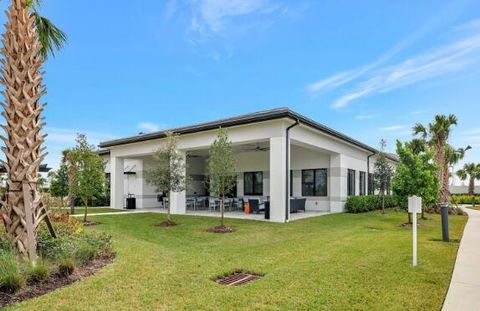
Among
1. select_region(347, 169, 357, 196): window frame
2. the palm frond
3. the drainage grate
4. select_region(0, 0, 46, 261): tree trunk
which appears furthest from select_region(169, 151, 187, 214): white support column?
the drainage grate

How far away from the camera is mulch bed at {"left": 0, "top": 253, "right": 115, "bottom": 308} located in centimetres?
447

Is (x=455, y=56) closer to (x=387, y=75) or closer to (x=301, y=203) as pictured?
(x=387, y=75)

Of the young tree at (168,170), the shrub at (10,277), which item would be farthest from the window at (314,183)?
the shrub at (10,277)

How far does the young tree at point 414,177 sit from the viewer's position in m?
13.6

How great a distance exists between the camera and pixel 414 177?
→ 13.7m

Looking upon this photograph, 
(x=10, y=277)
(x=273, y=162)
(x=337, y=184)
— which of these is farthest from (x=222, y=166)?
(x=337, y=184)

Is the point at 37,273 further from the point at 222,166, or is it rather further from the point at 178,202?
the point at 178,202

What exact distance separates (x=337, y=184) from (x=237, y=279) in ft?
50.2

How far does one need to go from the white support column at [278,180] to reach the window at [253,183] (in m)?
7.77

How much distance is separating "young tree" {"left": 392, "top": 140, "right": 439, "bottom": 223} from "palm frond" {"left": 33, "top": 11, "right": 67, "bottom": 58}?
13373 mm

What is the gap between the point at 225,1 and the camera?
12.9 m

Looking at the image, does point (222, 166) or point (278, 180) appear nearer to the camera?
point (222, 166)

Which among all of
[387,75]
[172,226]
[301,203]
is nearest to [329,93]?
[387,75]

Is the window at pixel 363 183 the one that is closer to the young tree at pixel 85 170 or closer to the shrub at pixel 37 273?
the young tree at pixel 85 170
